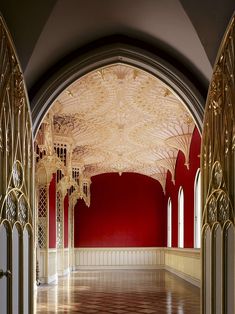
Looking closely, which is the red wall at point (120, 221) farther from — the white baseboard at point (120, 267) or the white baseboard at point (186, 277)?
the white baseboard at point (186, 277)

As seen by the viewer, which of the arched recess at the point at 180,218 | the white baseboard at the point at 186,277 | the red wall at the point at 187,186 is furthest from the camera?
the arched recess at the point at 180,218

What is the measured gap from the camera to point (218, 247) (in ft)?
17.4

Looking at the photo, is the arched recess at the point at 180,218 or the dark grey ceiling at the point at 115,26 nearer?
the dark grey ceiling at the point at 115,26

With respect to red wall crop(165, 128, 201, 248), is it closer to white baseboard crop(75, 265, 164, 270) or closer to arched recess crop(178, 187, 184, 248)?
arched recess crop(178, 187, 184, 248)

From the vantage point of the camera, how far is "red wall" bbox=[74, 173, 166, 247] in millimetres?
25594

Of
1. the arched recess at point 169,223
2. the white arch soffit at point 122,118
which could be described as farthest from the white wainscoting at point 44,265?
the arched recess at point 169,223

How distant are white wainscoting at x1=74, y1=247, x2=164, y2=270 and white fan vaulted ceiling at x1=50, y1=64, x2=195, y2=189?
18.0 ft

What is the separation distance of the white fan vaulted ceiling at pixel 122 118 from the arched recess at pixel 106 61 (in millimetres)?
1180

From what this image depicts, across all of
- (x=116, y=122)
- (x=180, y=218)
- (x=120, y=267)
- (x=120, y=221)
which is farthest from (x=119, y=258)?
(x=116, y=122)

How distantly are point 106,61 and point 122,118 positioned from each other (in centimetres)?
790

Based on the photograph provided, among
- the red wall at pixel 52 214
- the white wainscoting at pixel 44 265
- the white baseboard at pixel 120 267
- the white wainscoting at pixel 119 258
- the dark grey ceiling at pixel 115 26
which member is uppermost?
the dark grey ceiling at pixel 115 26

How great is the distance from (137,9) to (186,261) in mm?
12637

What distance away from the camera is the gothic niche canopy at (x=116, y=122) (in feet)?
37.3

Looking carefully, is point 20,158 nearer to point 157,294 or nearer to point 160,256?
point 157,294
